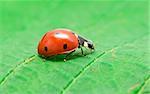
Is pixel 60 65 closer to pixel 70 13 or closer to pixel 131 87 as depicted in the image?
pixel 131 87

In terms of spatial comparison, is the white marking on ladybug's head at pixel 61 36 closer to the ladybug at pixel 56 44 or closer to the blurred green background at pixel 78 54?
the ladybug at pixel 56 44

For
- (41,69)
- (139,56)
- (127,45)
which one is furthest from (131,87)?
(127,45)

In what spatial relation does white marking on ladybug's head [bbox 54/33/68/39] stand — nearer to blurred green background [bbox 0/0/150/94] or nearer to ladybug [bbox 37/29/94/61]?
ladybug [bbox 37/29/94/61]

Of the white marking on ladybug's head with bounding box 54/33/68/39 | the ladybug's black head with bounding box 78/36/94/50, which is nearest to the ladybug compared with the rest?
the white marking on ladybug's head with bounding box 54/33/68/39

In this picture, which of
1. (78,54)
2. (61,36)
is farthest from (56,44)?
(78,54)

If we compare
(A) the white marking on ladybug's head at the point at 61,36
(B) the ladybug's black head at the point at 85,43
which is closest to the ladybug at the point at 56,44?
(A) the white marking on ladybug's head at the point at 61,36

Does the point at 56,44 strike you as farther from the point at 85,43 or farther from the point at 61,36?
the point at 85,43

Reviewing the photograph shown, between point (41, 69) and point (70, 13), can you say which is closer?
point (41, 69)

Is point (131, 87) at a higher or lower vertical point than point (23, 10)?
lower
